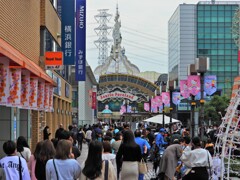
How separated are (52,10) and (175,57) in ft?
260

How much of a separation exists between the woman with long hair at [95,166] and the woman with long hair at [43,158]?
124 centimetres

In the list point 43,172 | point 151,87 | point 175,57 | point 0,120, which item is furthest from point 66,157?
point 175,57

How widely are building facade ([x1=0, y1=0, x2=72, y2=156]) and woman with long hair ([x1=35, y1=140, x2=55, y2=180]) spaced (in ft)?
8.94

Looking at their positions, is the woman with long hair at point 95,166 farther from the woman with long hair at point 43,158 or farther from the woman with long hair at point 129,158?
the woman with long hair at point 129,158

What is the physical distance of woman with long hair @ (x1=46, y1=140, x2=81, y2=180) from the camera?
727cm

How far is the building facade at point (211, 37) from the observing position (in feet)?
309

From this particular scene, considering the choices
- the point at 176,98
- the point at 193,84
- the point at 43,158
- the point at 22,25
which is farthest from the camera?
the point at 176,98

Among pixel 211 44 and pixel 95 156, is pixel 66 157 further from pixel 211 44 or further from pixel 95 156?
pixel 211 44

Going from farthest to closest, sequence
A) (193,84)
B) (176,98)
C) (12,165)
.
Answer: (176,98) < (193,84) < (12,165)

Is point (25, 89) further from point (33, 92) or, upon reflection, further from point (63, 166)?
point (63, 166)

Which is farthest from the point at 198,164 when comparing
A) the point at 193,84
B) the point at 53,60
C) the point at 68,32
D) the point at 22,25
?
the point at 68,32

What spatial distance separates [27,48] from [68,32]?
850 cm

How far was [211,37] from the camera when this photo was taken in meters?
95.0

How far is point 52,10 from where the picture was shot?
27109 mm
